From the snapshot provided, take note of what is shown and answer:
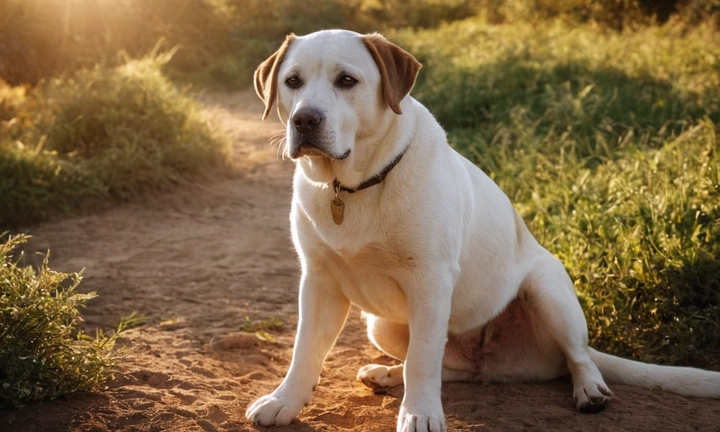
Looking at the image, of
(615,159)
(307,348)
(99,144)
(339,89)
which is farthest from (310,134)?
(99,144)

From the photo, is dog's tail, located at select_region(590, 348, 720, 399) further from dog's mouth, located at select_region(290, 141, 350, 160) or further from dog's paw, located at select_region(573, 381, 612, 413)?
dog's mouth, located at select_region(290, 141, 350, 160)

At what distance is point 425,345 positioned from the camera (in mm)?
3055

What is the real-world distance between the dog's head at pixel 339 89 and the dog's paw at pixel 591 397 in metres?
1.55

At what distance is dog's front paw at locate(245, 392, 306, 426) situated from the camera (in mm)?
3164

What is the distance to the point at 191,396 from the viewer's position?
3.48 m

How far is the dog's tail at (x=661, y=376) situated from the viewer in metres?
3.49

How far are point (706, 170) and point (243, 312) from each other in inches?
135

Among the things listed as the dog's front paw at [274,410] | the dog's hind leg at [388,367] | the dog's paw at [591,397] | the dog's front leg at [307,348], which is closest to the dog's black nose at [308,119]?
the dog's front leg at [307,348]

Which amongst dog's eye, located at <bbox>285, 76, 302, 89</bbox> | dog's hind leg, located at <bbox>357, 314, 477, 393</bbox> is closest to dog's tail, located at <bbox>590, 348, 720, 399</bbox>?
dog's hind leg, located at <bbox>357, 314, 477, 393</bbox>

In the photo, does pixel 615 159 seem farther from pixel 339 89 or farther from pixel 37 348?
pixel 37 348

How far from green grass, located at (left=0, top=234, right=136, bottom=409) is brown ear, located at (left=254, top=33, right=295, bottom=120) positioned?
117 cm

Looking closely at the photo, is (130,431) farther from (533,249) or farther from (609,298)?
(609,298)

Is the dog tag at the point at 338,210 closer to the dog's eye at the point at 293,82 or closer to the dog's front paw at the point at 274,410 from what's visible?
the dog's eye at the point at 293,82

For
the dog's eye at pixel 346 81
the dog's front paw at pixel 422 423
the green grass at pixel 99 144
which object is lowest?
the green grass at pixel 99 144
